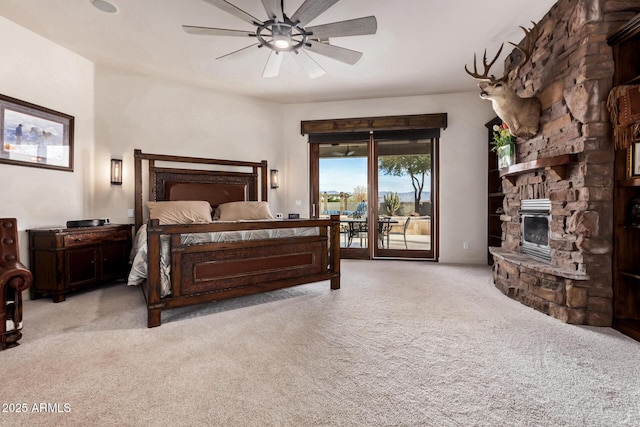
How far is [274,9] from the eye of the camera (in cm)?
269

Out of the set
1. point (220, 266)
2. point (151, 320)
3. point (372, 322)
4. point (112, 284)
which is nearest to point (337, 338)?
point (372, 322)

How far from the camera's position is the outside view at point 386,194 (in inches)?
242

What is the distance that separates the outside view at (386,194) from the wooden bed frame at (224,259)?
7.75ft

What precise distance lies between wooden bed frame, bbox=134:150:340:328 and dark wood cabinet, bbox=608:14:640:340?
9.05ft

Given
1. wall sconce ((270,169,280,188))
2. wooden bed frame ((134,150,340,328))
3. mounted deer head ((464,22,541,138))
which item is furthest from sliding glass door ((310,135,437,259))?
mounted deer head ((464,22,541,138))

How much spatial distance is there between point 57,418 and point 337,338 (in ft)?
5.82

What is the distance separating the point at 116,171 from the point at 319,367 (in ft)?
14.6

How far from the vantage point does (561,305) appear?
2918 mm

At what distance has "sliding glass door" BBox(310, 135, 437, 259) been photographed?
6.13m

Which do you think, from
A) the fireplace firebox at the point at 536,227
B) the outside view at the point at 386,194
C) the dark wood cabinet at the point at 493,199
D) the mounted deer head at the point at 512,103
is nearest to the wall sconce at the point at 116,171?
the outside view at the point at 386,194

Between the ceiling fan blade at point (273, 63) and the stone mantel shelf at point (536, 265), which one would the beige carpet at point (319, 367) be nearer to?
the stone mantel shelf at point (536, 265)

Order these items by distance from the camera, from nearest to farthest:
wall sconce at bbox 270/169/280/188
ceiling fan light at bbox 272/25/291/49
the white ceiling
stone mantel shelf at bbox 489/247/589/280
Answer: stone mantel shelf at bbox 489/247/589/280, ceiling fan light at bbox 272/25/291/49, the white ceiling, wall sconce at bbox 270/169/280/188

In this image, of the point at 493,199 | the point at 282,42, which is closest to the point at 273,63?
the point at 282,42

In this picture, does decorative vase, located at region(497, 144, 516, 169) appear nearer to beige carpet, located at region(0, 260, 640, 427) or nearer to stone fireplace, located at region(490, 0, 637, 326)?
stone fireplace, located at region(490, 0, 637, 326)
